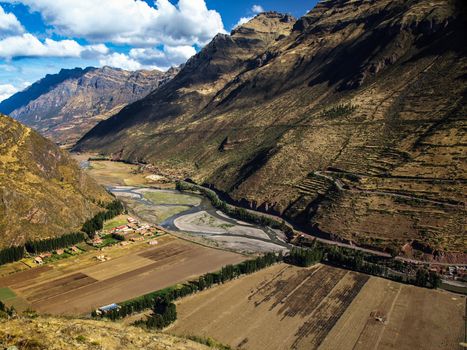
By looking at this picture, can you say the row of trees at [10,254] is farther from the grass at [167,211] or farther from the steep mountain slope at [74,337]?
the steep mountain slope at [74,337]

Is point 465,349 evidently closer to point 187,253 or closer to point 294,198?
point 187,253

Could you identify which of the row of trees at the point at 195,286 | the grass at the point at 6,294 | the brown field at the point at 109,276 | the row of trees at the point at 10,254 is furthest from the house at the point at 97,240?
the row of trees at the point at 195,286

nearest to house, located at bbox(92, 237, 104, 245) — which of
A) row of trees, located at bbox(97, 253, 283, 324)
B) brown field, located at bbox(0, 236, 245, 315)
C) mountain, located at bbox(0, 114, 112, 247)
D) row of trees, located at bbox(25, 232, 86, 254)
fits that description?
row of trees, located at bbox(25, 232, 86, 254)

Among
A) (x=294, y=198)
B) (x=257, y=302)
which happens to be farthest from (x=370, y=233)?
(x=257, y=302)

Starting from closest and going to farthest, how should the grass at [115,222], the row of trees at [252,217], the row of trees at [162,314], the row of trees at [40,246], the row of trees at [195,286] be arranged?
the row of trees at [162,314] → the row of trees at [195,286] → the row of trees at [40,246] → the row of trees at [252,217] → the grass at [115,222]

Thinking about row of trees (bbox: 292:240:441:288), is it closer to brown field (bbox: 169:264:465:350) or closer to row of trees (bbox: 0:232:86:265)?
brown field (bbox: 169:264:465:350)

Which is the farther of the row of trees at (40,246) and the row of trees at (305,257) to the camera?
the row of trees at (40,246)
